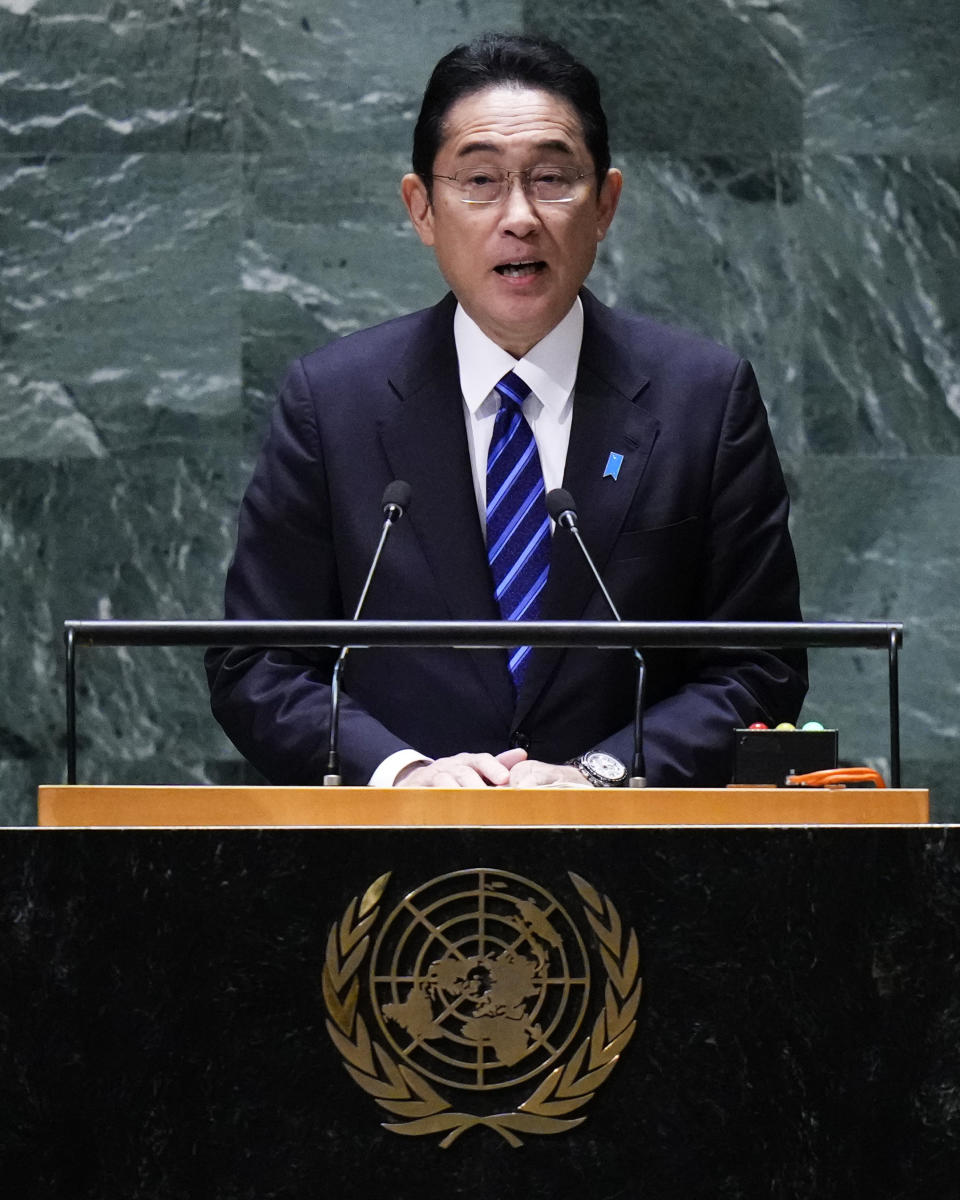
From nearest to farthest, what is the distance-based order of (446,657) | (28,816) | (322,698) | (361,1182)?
(361,1182), (322,698), (446,657), (28,816)

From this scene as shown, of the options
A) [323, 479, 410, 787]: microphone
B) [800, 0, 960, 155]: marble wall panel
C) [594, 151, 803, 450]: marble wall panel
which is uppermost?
[800, 0, 960, 155]: marble wall panel

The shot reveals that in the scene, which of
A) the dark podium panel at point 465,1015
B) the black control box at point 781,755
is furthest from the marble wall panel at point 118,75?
the dark podium panel at point 465,1015

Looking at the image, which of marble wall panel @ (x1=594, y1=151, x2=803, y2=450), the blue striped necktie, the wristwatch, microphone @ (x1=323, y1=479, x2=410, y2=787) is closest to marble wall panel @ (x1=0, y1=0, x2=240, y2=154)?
marble wall panel @ (x1=594, y1=151, x2=803, y2=450)

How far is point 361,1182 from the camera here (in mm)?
1988

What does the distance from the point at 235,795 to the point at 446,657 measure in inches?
40.0

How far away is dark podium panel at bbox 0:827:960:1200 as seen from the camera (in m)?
1.99

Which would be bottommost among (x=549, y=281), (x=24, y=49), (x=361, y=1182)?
(x=361, y=1182)

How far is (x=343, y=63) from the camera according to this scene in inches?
185

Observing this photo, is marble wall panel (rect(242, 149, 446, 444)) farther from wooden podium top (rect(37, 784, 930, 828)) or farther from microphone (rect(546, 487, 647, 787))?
wooden podium top (rect(37, 784, 930, 828))

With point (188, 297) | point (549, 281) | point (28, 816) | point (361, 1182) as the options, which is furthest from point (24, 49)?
point (361, 1182)

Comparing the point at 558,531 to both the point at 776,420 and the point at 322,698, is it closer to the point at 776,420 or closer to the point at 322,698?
the point at 322,698

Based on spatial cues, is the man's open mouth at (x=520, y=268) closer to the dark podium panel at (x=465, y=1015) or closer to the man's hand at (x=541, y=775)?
the man's hand at (x=541, y=775)

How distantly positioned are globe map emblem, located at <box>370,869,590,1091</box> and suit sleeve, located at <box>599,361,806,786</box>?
79 cm

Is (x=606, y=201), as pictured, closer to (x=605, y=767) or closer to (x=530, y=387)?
(x=530, y=387)
